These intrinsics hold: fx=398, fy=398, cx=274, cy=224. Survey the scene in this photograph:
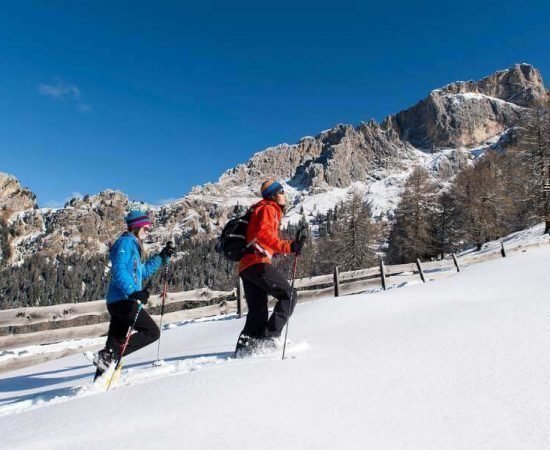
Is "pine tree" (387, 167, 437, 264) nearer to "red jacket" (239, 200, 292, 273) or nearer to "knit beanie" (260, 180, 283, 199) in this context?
"knit beanie" (260, 180, 283, 199)

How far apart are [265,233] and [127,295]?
164 cm

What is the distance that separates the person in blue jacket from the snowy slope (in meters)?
0.37

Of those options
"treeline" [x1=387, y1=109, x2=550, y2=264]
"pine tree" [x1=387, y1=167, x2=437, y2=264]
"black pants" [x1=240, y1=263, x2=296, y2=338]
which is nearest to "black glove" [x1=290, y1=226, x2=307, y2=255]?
"black pants" [x1=240, y1=263, x2=296, y2=338]

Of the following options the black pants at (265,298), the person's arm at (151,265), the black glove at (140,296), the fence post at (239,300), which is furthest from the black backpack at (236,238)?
the fence post at (239,300)

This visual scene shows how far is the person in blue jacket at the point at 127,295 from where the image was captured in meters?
4.32

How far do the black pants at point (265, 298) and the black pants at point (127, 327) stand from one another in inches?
43.9

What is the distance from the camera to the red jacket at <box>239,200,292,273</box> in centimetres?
440

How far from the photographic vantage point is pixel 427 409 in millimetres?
2258

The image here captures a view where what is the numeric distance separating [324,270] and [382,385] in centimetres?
3959

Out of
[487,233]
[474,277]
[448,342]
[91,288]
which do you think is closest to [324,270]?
[487,233]

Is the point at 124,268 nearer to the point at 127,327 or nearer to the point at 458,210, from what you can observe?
the point at 127,327

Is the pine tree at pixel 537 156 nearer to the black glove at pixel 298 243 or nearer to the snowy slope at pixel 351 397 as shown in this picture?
the snowy slope at pixel 351 397

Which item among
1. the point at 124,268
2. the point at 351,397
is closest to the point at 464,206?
the point at 124,268

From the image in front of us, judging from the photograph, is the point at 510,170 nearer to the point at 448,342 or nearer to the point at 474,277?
the point at 474,277
